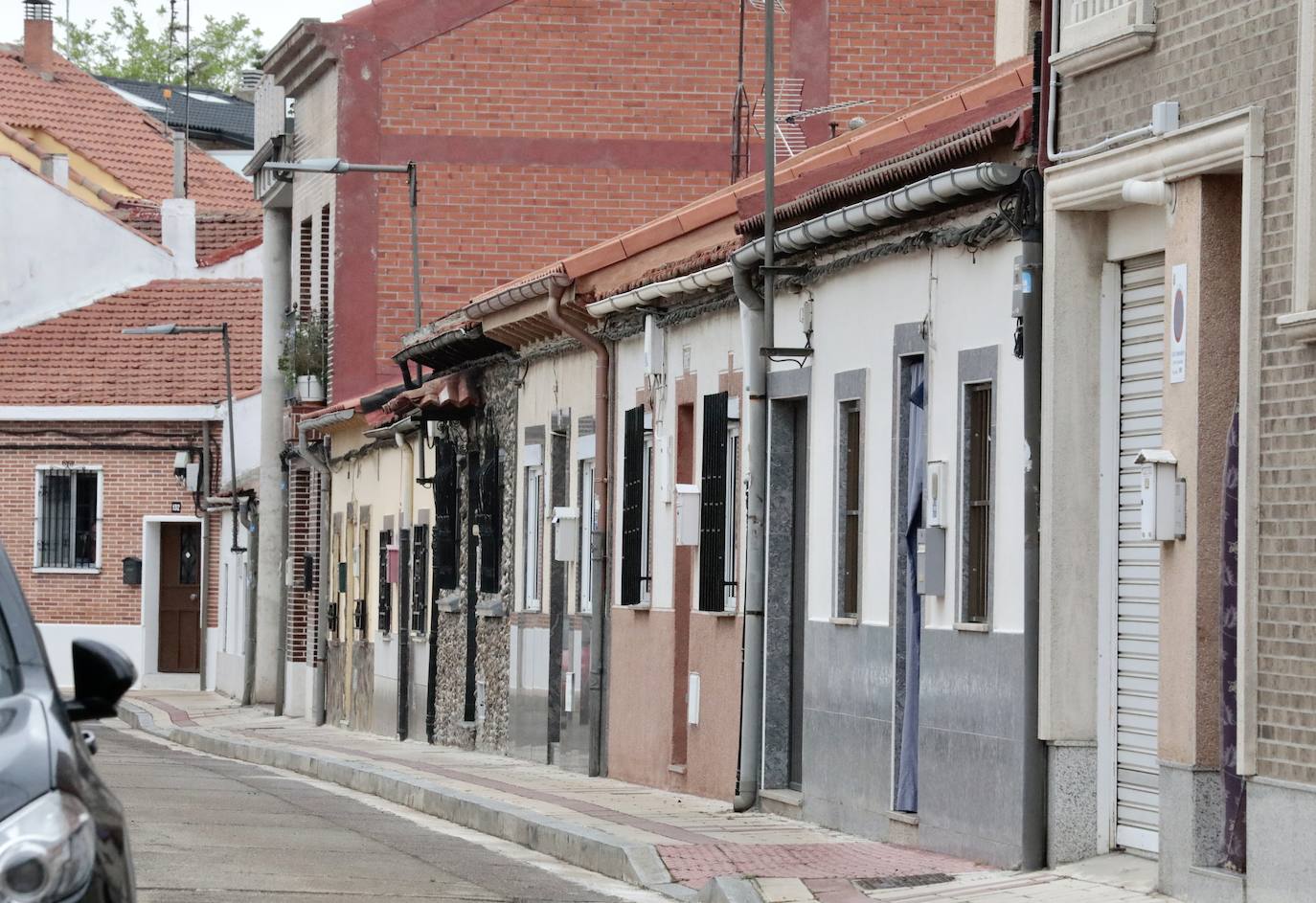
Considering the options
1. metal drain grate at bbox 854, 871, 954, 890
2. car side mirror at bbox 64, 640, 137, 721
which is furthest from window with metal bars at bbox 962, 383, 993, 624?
car side mirror at bbox 64, 640, 137, 721

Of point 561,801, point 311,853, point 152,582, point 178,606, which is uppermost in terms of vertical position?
point 152,582

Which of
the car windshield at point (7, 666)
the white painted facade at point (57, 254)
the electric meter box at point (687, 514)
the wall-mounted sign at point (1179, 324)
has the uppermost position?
the white painted facade at point (57, 254)

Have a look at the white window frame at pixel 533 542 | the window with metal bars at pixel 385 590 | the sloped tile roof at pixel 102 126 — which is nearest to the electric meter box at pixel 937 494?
the white window frame at pixel 533 542

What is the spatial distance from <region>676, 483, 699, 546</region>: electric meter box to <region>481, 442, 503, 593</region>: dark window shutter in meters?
6.65

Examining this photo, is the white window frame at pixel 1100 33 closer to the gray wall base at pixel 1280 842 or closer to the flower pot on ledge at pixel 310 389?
the gray wall base at pixel 1280 842

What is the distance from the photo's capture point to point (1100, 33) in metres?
12.0

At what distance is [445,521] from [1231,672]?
16.5m

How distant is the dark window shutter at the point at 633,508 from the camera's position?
19750 mm

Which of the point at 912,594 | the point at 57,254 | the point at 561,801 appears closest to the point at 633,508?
the point at 561,801

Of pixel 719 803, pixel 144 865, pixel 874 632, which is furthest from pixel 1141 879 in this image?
pixel 719 803

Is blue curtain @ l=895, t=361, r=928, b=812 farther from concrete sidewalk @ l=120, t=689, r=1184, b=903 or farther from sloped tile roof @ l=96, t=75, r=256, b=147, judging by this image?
sloped tile roof @ l=96, t=75, r=256, b=147

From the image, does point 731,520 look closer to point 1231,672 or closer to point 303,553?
point 1231,672

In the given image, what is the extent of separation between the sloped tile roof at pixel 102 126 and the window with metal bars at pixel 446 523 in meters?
30.6

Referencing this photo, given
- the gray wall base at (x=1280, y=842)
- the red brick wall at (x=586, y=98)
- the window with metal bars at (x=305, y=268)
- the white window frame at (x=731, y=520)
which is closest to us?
the gray wall base at (x=1280, y=842)
